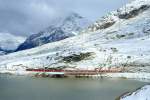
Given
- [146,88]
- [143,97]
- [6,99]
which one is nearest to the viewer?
[143,97]

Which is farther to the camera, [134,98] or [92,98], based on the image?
[92,98]

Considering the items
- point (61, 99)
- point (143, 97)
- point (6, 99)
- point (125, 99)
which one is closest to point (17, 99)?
point (6, 99)

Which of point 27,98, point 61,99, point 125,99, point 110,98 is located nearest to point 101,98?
point 110,98

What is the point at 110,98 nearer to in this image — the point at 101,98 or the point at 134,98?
the point at 101,98

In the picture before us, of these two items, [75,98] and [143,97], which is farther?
[75,98]

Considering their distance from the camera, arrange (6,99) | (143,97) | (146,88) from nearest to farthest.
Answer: (143,97) < (146,88) < (6,99)

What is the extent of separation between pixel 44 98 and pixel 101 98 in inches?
532

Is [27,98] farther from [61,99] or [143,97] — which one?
[143,97]

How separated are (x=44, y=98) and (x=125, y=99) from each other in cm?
3185

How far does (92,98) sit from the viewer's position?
98938 millimetres

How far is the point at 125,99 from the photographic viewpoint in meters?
70.7

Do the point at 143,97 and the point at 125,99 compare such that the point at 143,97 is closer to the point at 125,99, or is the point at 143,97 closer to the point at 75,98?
the point at 125,99

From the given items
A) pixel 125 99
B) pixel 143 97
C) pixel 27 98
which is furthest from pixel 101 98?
pixel 143 97

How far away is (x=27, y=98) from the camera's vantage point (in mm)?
98188
